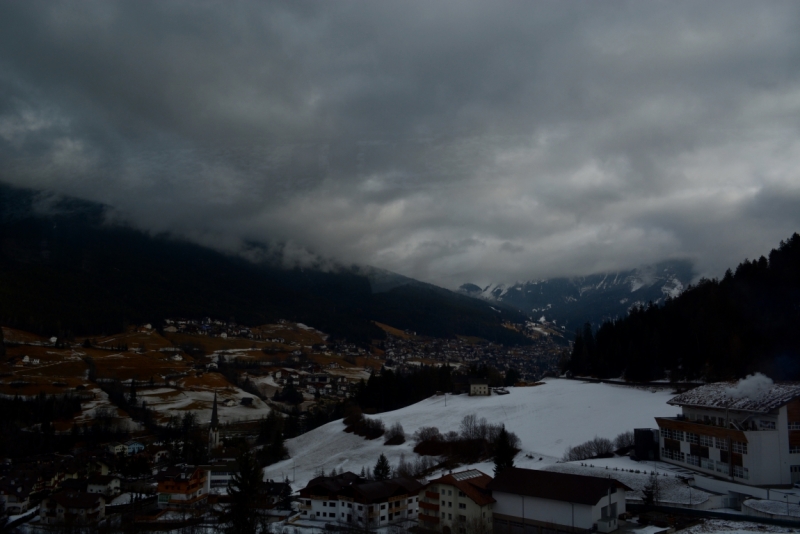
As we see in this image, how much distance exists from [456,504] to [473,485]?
1.42 m

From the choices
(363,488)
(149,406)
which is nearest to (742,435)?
A: (363,488)

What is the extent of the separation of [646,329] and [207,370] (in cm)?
9242

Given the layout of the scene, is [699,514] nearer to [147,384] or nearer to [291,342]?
[147,384]

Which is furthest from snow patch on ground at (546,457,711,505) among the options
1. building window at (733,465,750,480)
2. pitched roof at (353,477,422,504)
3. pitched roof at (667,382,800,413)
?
pitched roof at (353,477,422,504)

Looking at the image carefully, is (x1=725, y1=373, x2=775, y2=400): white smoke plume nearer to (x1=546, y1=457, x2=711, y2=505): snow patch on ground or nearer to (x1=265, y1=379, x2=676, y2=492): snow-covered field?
(x1=546, y1=457, x2=711, y2=505): snow patch on ground

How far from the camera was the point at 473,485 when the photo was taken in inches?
1298

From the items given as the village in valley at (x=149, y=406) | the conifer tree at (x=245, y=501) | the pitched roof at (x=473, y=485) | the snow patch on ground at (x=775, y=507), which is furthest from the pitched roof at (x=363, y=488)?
the snow patch on ground at (x=775, y=507)

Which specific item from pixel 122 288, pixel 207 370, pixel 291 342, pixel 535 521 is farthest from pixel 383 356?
pixel 535 521

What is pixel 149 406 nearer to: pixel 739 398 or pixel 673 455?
pixel 673 455

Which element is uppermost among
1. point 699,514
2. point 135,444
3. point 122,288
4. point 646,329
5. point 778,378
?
point 122,288

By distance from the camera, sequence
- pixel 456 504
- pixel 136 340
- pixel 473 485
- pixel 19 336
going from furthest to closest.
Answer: pixel 136 340, pixel 19 336, pixel 473 485, pixel 456 504

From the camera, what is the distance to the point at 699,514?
28812 mm

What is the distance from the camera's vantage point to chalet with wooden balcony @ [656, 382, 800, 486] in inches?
1291

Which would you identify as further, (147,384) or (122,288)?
(122,288)
